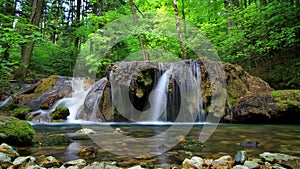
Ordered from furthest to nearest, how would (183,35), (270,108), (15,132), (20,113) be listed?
(183,35) < (20,113) < (270,108) < (15,132)

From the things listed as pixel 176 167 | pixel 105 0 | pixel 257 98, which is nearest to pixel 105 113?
pixel 257 98

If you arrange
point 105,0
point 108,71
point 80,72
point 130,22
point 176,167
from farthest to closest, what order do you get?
point 105,0
point 80,72
point 130,22
point 108,71
point 176,167

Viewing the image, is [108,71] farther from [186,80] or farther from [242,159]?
[242,159]

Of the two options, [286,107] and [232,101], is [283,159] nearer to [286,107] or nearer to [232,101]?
[286,107]

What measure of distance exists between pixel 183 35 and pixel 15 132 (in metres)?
11.7

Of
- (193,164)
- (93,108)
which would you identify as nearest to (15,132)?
(193,164)

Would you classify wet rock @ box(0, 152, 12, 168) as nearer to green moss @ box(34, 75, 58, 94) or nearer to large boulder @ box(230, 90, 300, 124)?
large boulder @ box(230, 90, 300, 124)

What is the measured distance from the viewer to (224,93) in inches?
296

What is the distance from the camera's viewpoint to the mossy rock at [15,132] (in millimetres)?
3445

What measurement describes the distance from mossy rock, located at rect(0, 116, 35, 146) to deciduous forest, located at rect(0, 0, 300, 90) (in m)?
2.04

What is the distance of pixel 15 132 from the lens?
3500 millimetres

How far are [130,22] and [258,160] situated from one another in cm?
1171

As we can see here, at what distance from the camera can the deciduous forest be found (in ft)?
29.9

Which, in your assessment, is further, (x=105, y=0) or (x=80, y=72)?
(x=105, y=0)
